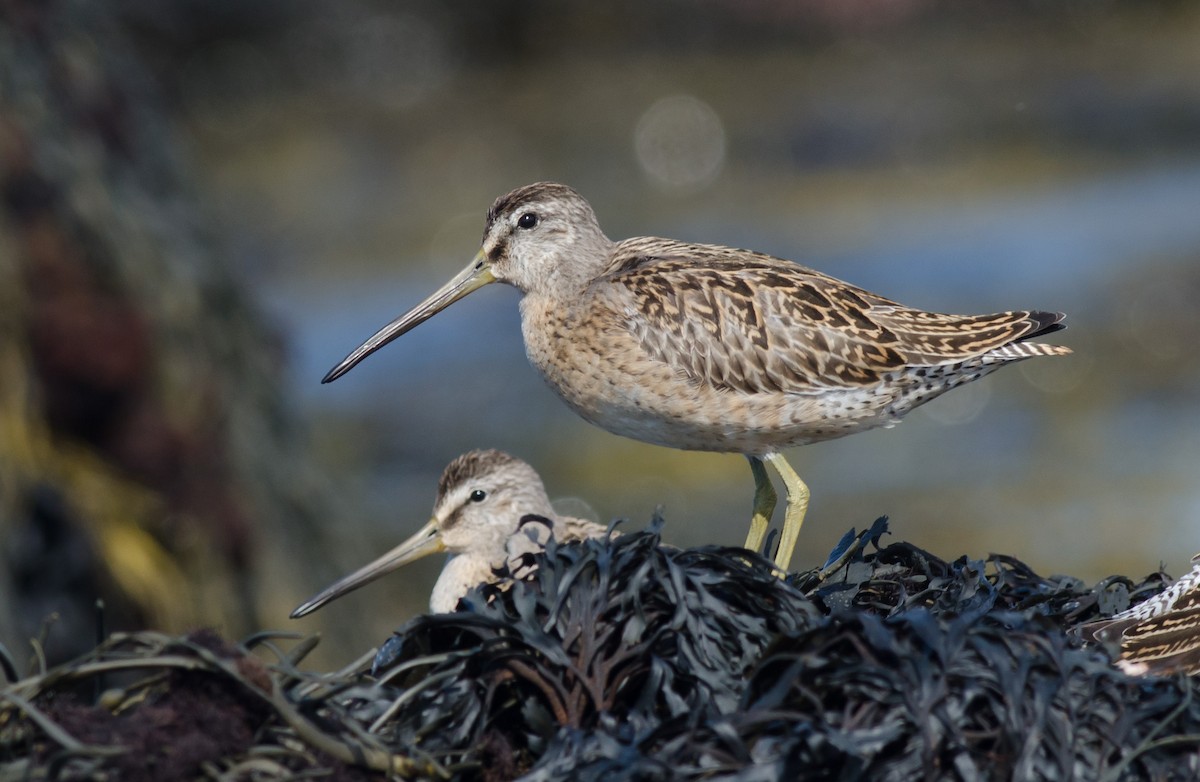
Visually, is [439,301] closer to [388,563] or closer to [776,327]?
[388,563]

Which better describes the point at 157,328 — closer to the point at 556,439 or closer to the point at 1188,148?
the point at 556,439

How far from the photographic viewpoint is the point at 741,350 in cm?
386

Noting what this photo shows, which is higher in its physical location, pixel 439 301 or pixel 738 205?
pixel 738 205

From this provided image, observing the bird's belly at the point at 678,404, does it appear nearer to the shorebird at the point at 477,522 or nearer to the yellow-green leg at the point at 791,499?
the yellow-green leg at the point at 791,499

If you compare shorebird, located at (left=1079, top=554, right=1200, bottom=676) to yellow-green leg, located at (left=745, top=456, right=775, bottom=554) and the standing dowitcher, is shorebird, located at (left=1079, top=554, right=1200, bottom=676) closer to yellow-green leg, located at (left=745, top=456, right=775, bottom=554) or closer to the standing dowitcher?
the standing dowitcher

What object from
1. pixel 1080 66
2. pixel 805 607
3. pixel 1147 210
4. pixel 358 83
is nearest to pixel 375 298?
pixel 358 83

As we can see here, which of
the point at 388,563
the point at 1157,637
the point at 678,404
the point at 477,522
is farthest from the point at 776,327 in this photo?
the point at 1157,637

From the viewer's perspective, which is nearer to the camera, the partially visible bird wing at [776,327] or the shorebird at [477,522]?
the partially visible bird wing at [776,327]

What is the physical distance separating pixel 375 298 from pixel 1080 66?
850cm

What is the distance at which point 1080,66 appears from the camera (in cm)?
1669

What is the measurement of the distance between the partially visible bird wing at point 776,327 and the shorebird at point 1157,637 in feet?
3.59

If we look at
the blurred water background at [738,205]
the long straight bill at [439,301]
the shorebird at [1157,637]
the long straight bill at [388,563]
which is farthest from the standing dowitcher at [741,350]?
the blurred water background at [738,205]

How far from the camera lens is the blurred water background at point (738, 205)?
28.1 feet

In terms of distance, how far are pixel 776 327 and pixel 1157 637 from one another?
1348mm
